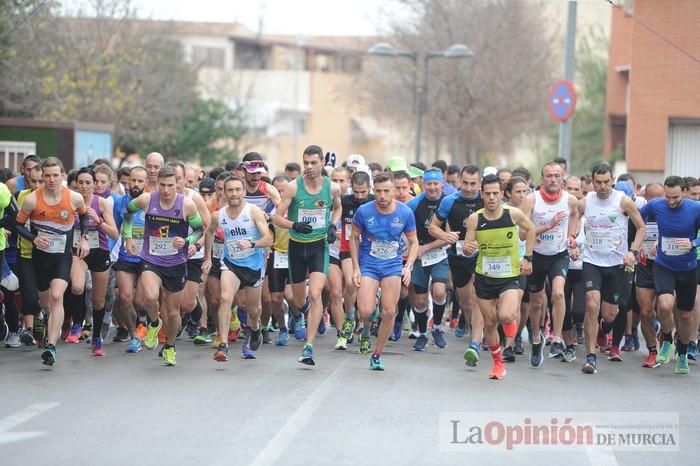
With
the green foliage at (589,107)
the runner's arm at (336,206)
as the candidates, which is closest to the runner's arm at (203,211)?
the runner's arm at (336,206)

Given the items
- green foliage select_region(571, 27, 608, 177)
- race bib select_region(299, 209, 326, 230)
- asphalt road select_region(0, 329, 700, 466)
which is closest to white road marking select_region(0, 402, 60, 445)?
asphalt road select_region(0, 329, 700, 466)

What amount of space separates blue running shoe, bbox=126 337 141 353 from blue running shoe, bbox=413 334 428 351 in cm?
322

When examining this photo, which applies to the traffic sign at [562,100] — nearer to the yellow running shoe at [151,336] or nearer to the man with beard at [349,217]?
the man with beard at [349,217]

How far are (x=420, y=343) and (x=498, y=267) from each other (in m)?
2.77

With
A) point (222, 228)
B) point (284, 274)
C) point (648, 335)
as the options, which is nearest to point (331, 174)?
point (284, 274)

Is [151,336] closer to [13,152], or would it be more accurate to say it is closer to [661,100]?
[13,152]

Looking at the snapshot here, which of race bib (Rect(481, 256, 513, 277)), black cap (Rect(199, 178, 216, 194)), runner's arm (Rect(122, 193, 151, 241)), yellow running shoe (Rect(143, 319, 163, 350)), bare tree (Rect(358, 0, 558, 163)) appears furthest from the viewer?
bare tree (Rect(358, 0, 558, 163))

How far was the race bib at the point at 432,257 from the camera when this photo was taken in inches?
610

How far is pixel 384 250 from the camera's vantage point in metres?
13.2

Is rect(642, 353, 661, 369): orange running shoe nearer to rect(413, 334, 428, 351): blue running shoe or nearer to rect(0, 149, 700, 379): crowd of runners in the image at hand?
rect(0, 149, 700, 379): crowd of runners

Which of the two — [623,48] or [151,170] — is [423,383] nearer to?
[151,170]

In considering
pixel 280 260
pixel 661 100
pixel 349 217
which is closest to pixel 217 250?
pixel 280 260

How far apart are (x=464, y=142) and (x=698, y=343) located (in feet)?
102

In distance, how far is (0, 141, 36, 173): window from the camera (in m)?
25.2
